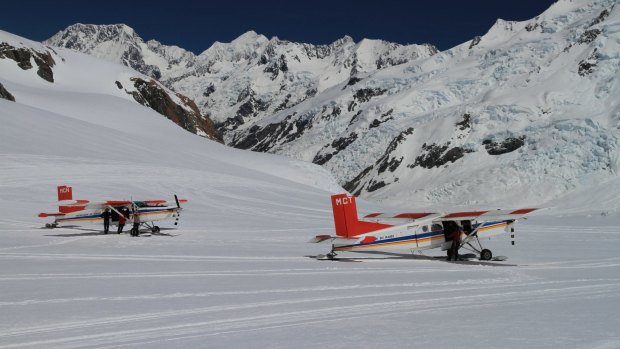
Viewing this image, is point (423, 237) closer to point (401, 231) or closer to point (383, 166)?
point (401, 231)

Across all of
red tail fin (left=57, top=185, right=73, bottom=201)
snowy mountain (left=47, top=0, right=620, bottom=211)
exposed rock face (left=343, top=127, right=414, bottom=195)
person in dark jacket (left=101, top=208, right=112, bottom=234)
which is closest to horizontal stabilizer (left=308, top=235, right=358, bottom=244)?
person in dark jacket (left=101, top=208, right=112, bottom=234)

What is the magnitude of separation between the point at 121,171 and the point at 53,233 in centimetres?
2039

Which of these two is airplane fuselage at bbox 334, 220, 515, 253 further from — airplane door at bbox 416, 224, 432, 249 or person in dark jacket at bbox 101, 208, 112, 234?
person in dark jacket at bbox 101, 208, 112, 234

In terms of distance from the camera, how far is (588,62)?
109m

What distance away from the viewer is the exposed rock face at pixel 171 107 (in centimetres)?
10756

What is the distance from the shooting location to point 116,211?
25.6 metres

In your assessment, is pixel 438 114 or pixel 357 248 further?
pixel 438 114

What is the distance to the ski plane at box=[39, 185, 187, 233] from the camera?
25.6 meters

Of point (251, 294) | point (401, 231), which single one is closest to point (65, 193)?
point (401, 231)

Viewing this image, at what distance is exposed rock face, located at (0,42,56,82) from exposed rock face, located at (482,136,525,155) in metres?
83.6

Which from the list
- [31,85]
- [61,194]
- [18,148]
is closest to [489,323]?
[61,194]

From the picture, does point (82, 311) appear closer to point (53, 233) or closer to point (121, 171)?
point (53, 233)

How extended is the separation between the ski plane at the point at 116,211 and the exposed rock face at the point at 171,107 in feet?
269

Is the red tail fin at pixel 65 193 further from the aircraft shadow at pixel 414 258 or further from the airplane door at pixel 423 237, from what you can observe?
the airplane door at pixel 423 237
